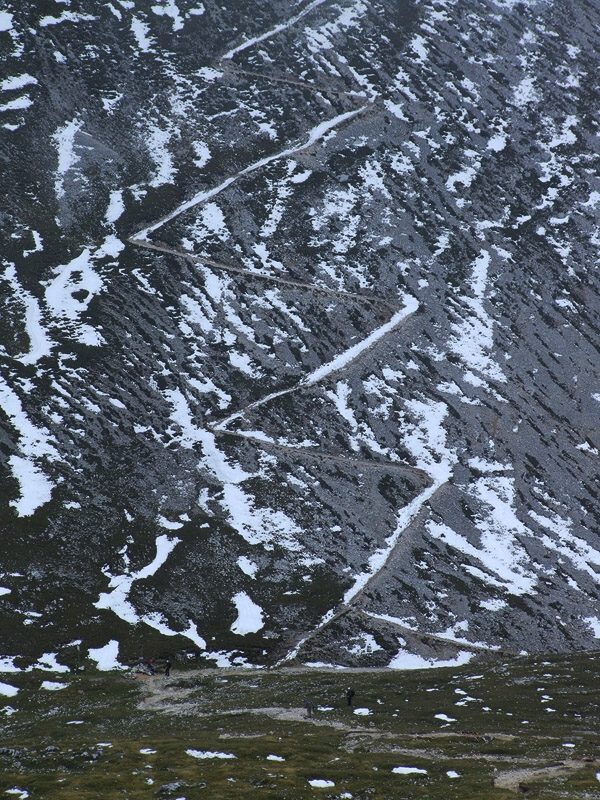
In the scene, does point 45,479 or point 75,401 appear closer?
point 45,479

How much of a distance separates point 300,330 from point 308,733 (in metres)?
81.6

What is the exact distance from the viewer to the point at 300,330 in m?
124

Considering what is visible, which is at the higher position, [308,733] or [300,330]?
[300,330]

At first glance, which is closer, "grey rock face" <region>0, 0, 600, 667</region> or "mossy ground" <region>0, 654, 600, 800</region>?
"mossy ground" <region>0, 654, 600, 800</region>

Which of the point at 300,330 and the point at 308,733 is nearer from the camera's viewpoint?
the point at 308,733

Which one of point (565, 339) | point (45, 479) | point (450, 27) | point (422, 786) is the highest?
point (450, 27)

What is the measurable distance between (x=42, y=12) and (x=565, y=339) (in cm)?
12342

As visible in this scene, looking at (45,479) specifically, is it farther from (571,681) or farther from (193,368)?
(571,681)

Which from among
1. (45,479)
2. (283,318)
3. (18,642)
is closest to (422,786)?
(18,642)

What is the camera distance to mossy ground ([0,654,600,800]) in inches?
1411

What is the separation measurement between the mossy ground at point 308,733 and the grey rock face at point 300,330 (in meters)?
10.9

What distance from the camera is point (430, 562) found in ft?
A: 305

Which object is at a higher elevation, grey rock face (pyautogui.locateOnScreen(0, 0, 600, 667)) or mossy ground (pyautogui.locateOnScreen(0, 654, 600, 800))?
grey rock face (pyautogui.locateOnScreen(0, 0, 600, 667))

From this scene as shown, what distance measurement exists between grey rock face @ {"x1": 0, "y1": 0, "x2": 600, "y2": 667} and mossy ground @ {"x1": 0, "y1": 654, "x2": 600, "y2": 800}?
35.7 feet
